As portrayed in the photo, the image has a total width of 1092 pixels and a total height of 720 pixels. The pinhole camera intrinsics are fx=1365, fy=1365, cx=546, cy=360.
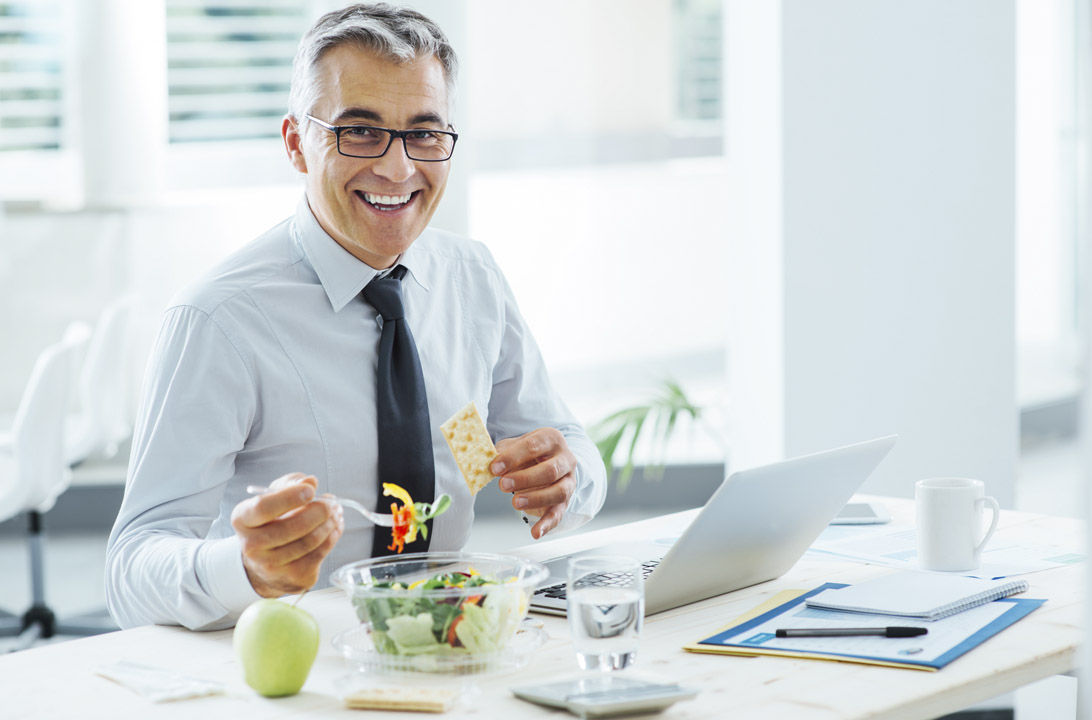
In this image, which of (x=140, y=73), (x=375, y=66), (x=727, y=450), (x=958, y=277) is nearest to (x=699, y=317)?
Result: (x=727, y=450)

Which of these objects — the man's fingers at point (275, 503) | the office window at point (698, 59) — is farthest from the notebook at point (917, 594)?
the office window at point (698, 59)

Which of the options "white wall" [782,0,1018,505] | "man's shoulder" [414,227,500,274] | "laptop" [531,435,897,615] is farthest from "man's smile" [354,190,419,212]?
"white wall" [782,0,1018,505]

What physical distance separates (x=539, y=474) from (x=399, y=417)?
0.22 m

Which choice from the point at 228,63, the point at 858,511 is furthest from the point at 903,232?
the point at 228,63

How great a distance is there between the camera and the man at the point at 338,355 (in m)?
1.76

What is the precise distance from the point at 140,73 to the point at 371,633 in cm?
411

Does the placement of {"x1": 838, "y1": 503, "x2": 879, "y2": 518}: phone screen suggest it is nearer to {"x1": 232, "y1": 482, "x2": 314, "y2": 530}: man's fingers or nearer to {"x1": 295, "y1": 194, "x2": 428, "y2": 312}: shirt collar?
{"x1": 295, "y1": 194, "x2": 428, "y2": 312}: shirt collar

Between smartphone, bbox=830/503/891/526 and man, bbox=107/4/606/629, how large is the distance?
1.19ft

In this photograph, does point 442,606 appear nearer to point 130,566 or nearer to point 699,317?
point 130,566

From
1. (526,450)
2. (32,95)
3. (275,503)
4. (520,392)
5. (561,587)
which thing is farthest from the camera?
(32,95)

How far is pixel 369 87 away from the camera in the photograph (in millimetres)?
1894

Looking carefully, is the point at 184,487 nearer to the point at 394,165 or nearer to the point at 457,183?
the point at 394,165

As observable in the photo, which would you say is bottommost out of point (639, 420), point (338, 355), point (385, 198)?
point (639, 420)

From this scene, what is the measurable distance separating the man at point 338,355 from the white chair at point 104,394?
2.21m
